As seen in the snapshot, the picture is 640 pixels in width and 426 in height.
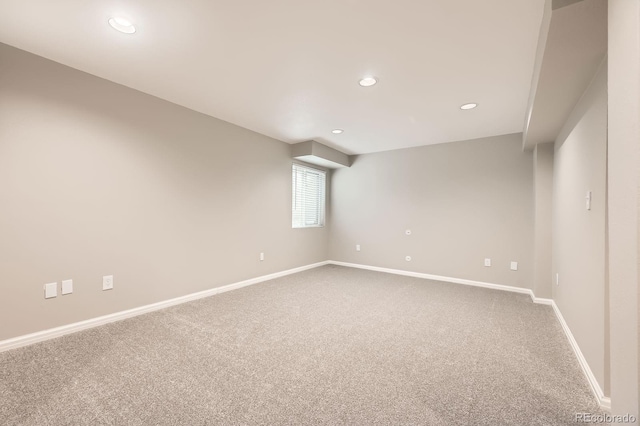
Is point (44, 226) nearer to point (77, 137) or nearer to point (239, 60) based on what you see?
point (77, 137)

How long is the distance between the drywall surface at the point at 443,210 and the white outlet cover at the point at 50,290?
4.33 metres

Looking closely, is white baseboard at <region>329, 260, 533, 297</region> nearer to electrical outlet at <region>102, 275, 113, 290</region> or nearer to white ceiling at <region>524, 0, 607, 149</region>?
white ceiling at <region>524, 0, 607, 149</region>

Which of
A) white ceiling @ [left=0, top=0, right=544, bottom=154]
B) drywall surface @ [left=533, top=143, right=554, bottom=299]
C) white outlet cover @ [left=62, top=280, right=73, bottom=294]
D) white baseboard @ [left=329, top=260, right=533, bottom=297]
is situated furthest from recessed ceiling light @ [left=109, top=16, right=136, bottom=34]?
white baseboard @ [left=329, top=260, right=533, bottom=297]

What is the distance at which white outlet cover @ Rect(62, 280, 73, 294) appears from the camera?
93.3 inches

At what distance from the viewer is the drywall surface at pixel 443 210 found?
13.0 ft

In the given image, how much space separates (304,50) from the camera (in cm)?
209

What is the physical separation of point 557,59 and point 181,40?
2.55 meters

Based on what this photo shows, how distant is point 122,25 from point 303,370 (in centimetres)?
270

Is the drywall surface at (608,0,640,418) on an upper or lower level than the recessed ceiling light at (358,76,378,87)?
lower

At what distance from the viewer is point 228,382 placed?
1709mm

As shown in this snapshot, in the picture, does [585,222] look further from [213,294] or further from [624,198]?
[213,294]

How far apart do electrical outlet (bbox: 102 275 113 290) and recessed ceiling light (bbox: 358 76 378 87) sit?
3.11 m

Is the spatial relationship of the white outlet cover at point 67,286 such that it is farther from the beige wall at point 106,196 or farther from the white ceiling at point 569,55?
the white ceiling at point 569,55

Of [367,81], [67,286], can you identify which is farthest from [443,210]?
[67,286]
